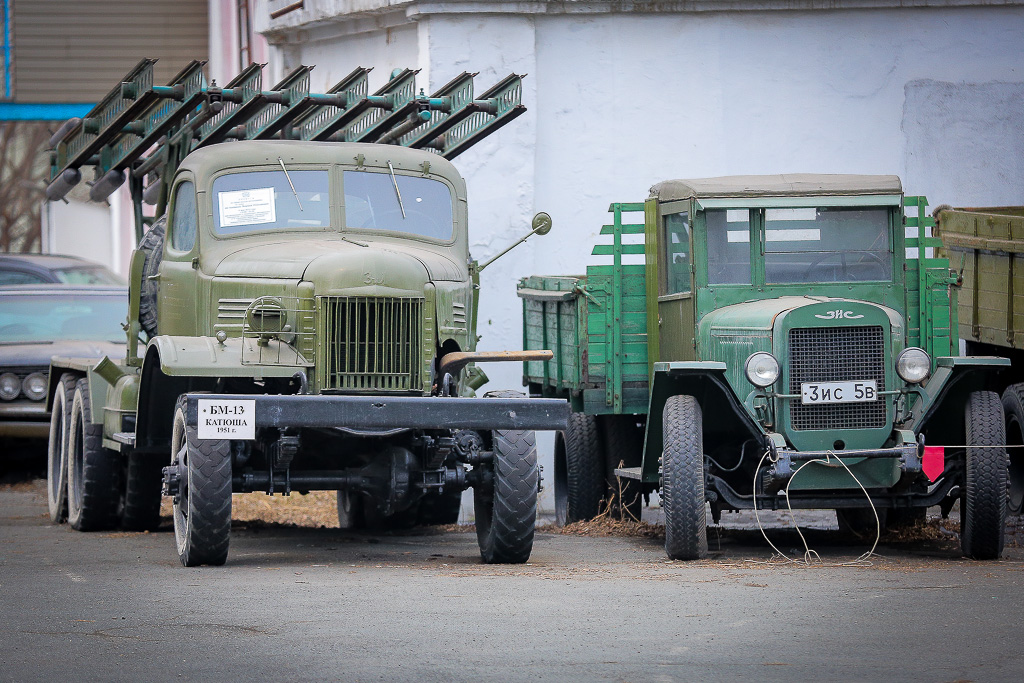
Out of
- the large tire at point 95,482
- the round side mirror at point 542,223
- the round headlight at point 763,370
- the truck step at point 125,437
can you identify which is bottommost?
the large tire at point 95,482

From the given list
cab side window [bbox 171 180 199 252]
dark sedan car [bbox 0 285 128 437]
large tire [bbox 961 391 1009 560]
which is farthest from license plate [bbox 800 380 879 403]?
dark sedan car [bbox 0 285 128 437]

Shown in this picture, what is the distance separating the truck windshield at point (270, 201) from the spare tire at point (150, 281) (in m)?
0.94

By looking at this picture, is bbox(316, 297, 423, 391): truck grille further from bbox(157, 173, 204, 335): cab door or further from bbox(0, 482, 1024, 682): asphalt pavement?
bbox(157, 173, 204, 335): cab door

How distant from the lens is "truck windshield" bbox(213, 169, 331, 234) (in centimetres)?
1062

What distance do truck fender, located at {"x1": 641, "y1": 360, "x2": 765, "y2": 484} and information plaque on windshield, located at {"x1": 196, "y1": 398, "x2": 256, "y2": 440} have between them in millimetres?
2571

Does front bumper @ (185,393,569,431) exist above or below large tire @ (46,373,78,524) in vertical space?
above

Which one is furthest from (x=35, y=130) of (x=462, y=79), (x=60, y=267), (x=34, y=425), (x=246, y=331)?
(x=246, y=331)

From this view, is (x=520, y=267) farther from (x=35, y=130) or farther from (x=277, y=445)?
(x=35, y=130)

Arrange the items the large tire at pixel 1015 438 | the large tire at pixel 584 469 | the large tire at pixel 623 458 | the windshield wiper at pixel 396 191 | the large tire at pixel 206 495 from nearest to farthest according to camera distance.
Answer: the large tire at pixel 206 495 < the windshield wiper at pixel 396 191 < the large tire at pixel 1015 438 < the large tire at pixel 623 458 < the large tire at pixel 584 469

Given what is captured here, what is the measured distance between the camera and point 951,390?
33.1 feet

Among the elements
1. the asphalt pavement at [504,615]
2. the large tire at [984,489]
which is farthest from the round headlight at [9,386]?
the large tire at [984,489]

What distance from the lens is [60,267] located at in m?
20.6

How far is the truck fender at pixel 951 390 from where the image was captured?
9.84 m

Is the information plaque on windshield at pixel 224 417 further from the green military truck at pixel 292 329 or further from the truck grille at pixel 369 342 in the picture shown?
the truck grille at pixel 369 342
